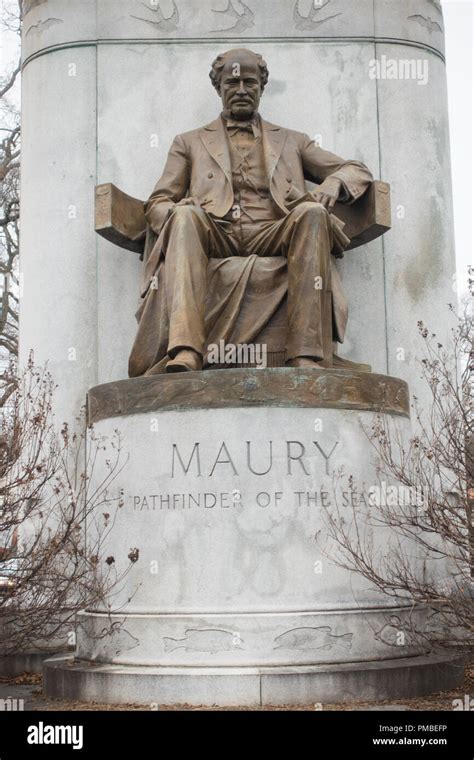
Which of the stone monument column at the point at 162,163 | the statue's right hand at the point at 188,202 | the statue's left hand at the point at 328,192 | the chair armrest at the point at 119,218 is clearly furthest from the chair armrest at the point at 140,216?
the stone monument column at the point at 162,163

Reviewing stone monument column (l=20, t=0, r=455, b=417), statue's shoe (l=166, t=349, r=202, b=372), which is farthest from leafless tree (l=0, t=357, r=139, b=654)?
stone monument column (l=20, t=0, r=455, b=417)

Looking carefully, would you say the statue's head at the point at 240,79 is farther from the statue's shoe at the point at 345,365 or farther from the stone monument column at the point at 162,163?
the statue's shoe at the point at 345,365

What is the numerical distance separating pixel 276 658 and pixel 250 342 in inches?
94.6

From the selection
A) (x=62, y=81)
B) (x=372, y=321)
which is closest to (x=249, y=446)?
(x=372, y=321)

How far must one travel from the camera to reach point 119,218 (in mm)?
9664

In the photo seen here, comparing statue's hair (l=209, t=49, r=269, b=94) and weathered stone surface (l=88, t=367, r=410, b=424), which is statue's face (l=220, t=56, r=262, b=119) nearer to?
statue's hair (l=209, t=49, r=269, b=94)

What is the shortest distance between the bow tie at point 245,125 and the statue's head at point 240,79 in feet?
0.17

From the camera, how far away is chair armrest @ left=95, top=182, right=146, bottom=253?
9531 millimetres

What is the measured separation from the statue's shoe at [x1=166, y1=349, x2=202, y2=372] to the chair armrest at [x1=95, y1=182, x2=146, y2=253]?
5.44 ft

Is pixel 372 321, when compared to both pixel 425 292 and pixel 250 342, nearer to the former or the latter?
pixel 425 292

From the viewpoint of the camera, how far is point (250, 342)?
8.95 m

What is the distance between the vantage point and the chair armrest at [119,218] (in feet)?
31.3
